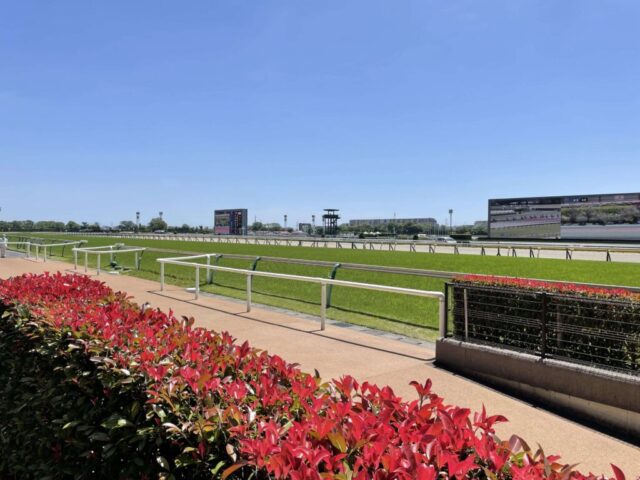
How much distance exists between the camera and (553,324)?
14.8 ft

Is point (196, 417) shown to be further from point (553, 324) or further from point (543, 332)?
point (553, 324)

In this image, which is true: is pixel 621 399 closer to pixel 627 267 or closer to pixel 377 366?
pixel 377 366

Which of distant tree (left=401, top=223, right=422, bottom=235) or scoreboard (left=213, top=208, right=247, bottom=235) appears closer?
scoreboard (left=213, top=208, right=247, bottom=235)

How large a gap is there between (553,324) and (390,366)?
1.72 meters

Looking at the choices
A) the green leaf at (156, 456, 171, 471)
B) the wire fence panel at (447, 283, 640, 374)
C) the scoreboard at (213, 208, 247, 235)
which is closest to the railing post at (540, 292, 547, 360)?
the wire fence panel at (447, 283, 640, 374)

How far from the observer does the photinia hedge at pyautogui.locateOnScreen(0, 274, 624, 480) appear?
1.50m

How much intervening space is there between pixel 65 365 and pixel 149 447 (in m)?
1.17

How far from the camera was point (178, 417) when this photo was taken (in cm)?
194

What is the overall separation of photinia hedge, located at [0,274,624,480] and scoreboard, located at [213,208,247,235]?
8329cm

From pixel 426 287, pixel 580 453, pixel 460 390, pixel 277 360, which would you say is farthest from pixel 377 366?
pixel 426 287

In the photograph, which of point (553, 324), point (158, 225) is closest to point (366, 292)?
point (553, 324)

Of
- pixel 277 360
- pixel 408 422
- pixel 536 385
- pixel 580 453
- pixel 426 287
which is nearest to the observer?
pixel 408 422

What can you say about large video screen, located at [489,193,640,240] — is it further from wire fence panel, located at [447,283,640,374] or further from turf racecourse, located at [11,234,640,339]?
wire fence panel, located at [447,283,640,374]

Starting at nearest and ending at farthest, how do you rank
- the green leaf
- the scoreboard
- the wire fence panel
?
the green leaf < the wire fence panel < the scoreboard
